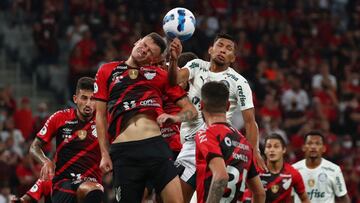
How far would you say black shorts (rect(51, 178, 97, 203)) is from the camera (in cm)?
1227

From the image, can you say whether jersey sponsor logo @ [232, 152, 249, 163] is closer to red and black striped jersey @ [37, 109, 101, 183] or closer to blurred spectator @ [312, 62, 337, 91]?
red and black striped jersey @ [37, 109, 101, 183]

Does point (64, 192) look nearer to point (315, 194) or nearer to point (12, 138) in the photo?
point (315, 194)

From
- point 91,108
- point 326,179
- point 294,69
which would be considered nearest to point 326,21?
point 294,69

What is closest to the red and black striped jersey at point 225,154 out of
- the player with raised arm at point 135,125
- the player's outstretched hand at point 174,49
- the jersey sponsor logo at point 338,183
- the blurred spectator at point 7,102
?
the player with raised arm at point 135,125

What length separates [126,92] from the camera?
10.6 metres

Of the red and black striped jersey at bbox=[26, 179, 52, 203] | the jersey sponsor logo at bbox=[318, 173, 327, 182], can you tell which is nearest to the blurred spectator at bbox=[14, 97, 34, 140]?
the jersey sponsor logo at bbox=[318, 173, 327, 182]

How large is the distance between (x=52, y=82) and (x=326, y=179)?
33.9 ft

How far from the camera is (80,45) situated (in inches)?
926

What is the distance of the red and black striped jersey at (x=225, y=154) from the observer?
377 inches

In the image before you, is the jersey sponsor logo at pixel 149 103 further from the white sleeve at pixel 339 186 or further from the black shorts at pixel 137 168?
the white sleeve at pixel 339 186

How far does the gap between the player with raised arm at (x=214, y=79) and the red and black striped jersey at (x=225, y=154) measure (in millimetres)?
1894

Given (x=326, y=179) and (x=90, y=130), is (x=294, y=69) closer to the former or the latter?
(x=326, y=179)

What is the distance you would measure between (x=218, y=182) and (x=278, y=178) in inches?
195

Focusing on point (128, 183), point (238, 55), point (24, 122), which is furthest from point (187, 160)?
point (238, 55)
